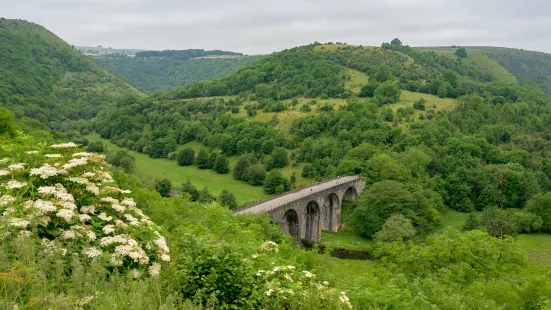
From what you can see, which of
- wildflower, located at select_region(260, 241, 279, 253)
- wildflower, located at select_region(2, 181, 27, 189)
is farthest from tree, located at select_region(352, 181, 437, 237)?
wildflower, located at select_region(2, 181, 27, 189)

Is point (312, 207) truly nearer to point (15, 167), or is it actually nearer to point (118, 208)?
point (118, 208)

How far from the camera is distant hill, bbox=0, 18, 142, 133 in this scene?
115m

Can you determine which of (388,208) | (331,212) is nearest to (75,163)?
(388,208)

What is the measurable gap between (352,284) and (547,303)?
31.8 feet

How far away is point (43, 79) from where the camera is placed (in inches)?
5615

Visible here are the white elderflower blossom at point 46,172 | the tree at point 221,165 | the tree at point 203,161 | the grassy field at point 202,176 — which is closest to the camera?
the white elderflower blossom at point 46,172

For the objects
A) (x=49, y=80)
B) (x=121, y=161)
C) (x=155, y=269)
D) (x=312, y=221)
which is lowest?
(x=312, y=221)

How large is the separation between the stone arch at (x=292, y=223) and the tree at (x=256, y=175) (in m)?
25.9

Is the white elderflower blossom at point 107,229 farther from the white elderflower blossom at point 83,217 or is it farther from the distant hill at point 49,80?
the distant hill at point 49,80

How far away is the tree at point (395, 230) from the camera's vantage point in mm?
51156

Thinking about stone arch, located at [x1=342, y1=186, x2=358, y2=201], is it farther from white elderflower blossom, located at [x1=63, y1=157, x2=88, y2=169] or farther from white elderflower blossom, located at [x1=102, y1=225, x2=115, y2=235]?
white elderflower blossom, located at [x1=102, y1=225, x2=115, y2=235]

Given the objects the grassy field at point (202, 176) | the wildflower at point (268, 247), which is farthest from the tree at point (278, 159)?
the wildflower at point (268, 247)

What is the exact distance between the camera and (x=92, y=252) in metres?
8.97

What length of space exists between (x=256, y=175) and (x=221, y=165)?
11060 mm
